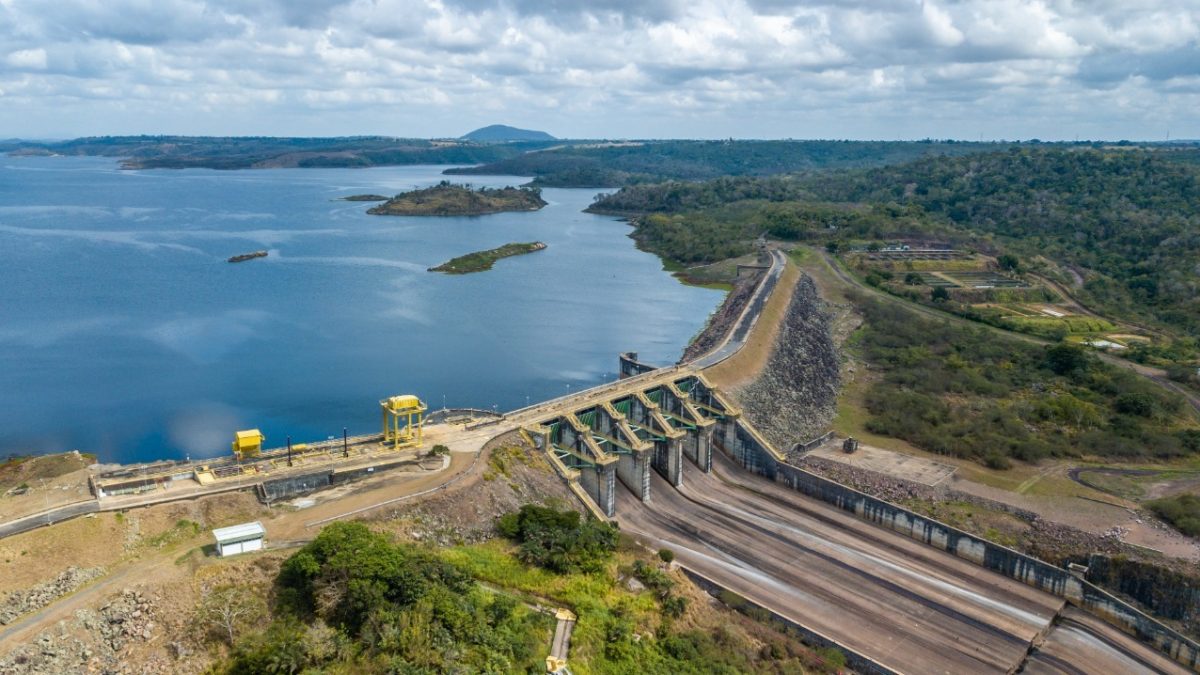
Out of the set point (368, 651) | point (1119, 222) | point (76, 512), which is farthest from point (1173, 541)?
point (1119, 222)

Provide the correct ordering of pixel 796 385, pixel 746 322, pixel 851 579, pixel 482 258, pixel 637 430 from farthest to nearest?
pixel 482 258
pixel 746 322
pixel 796 385
pixel 637 430
pixel 851 579

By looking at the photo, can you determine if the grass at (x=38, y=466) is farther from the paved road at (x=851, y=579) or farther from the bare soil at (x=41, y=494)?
the paved road at (x=851, y=579)

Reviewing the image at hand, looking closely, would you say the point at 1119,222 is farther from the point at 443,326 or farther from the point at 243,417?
the point at 243,417

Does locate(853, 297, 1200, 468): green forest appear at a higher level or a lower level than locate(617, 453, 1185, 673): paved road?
higher

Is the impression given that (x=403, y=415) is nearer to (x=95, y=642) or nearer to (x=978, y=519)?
(x=95, y=642)

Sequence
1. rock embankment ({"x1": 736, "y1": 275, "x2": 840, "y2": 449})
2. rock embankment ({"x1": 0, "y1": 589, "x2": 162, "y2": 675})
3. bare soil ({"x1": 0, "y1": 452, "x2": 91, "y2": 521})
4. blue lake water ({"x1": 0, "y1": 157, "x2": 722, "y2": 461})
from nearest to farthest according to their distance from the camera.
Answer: rock embankment ({"x1": 0, "y1": 589, "x2": 162, "y2": 675}) < bare soil ({"x1": 0, "y1": 452, "x2": 91, "y2": 521}) < rock embankment ({"x1": 736, "y1": 275, "x2": 840, "y2": 449}) < blue lake water ({"x1": 0, "y1": 157, "x2": 722, "y2": 461})

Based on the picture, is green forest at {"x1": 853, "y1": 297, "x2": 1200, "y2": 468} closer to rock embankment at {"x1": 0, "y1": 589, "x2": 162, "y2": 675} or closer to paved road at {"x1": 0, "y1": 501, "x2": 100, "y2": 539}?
rock embankment at {"x1": 0, "y1": 589, "x2": 162, "y2": 675}

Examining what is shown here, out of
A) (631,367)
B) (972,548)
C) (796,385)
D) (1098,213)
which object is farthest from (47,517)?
(1098,213)

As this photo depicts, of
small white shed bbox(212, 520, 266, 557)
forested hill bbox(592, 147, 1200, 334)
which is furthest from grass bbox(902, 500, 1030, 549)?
forested hill bbox(592, 147, 1200, 334)
